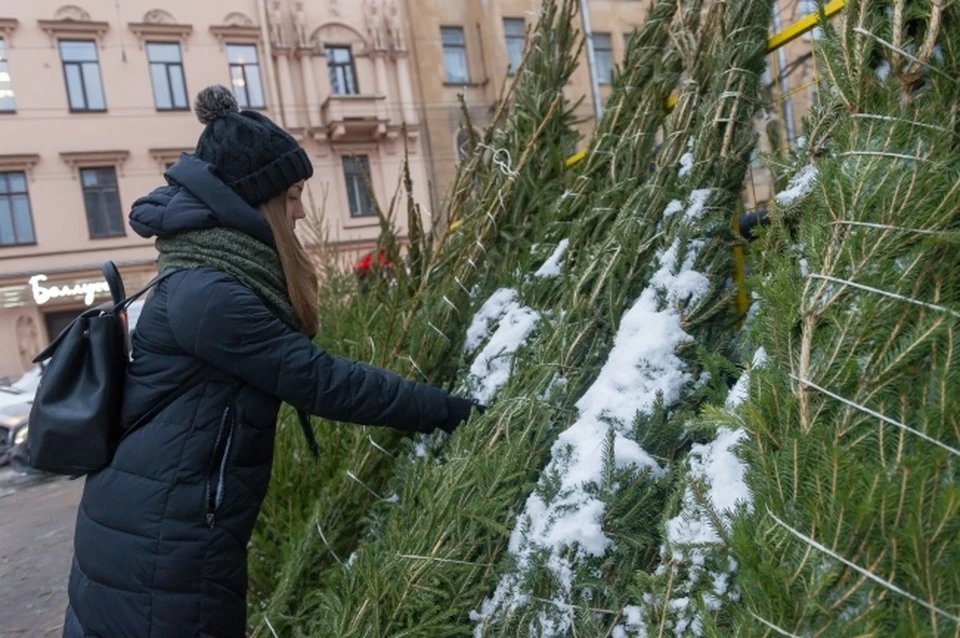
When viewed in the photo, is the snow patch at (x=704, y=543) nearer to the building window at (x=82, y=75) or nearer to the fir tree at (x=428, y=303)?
the fir tree at (x=428, y=303)

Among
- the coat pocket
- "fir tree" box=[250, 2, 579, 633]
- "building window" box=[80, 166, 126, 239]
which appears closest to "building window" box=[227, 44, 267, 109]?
"building window" box=[80, 166, 126, 239]

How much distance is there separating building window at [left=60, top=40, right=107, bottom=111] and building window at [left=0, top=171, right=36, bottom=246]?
6.89 ft

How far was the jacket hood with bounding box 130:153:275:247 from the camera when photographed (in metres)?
1.65

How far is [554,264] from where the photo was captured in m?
2.38

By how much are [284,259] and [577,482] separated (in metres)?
0.89

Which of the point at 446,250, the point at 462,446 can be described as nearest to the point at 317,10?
the point at 446,250

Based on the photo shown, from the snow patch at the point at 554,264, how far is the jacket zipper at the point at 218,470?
1138 millimetres

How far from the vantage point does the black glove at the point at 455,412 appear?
6.30ft

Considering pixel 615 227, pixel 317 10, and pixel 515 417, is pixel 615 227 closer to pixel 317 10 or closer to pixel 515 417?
pixel 515 417

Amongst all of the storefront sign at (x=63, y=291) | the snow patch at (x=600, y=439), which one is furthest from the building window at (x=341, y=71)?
the snow patch at (x=600, y=439)

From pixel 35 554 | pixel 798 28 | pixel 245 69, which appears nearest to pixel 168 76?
pixel 245 69

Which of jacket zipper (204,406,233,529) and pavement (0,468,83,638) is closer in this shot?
jacket zipper (204,406,233,529)

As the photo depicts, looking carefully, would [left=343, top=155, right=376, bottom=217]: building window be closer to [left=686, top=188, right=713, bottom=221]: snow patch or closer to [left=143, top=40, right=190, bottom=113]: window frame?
[left=143, top=40, right=190, bottom=113]: window frame

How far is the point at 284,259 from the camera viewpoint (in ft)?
5.82
